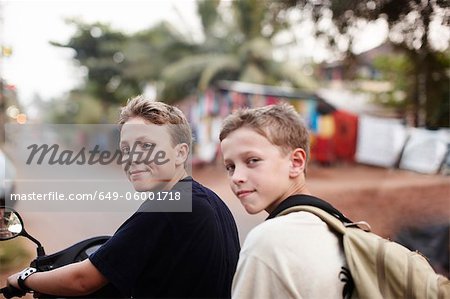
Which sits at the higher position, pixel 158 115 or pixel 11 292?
pixel 158 115

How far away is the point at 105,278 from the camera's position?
4.95 feet

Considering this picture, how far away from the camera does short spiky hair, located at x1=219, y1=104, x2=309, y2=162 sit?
1.45 metres

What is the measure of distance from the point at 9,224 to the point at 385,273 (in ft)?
3.98

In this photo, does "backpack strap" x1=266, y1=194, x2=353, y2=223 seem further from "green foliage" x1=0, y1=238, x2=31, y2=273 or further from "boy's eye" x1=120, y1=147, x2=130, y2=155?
"green foliage" x1=0, y1=238, x2=31, y2=273

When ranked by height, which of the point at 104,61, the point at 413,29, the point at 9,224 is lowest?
the point at 104,61

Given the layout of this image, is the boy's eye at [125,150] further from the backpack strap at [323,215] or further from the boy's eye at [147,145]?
the backpack strap at [323,215]

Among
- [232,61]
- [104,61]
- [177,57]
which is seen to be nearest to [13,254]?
[232,61]

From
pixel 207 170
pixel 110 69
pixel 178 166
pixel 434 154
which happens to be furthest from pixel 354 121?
pixel 178 166

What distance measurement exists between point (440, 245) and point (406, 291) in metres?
4.99

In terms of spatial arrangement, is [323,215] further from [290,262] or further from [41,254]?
[41,254]

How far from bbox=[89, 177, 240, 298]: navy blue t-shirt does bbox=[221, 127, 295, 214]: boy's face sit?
22cm

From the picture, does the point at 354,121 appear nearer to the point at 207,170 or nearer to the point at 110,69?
the point at 207,170

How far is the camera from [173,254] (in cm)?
157

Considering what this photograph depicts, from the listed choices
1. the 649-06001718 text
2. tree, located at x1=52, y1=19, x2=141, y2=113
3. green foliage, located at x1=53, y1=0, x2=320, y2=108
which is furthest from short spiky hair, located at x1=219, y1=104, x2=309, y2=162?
tree, located at x1=52, y1=19, x2=141, y2=113
